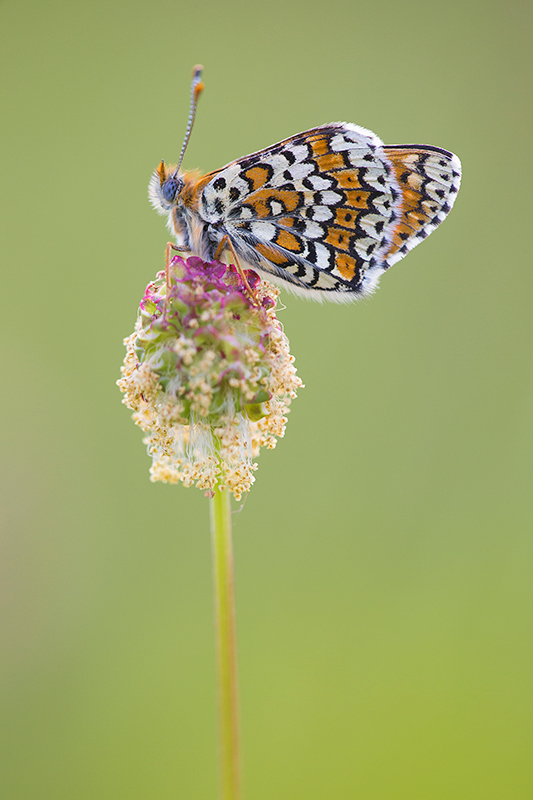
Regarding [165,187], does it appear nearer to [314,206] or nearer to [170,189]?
[170,189]

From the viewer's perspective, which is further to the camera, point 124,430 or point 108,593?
point 124,430

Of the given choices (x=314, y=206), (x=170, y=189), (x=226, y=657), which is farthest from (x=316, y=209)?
(x=226, y=657)

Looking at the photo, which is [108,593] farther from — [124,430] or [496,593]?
[496,593]

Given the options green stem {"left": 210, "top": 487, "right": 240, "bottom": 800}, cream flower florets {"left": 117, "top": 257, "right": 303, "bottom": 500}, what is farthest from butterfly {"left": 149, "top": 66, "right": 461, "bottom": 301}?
green stem {"left": 210, "top": 487, "right": 240, "bottom": 800}

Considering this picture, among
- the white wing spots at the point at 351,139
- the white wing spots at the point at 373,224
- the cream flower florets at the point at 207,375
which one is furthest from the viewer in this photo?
the white wing spots at the point at 373,224

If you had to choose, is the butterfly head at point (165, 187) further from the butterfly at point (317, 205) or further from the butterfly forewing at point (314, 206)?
the butterfly forewing at point (314, 206)

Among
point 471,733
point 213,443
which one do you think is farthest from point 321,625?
point 213,443

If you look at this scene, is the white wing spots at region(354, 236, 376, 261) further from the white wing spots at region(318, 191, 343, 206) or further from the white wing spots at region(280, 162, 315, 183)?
the white wing spots at region(280, 162, 315, 183)

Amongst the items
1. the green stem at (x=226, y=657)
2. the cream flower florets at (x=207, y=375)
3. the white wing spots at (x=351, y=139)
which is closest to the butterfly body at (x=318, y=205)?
the white wing spots at (x=351, y=139)
